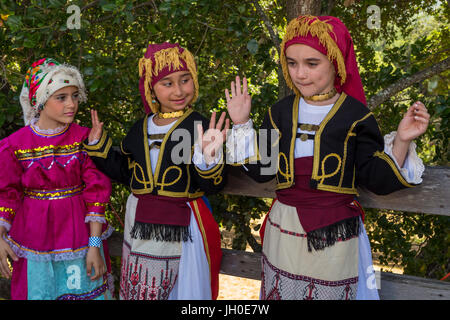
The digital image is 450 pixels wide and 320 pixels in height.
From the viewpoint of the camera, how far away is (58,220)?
2.49 m

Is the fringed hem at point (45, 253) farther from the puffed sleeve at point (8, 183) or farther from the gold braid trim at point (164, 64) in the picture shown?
the gold braid trim at point (164, 64)

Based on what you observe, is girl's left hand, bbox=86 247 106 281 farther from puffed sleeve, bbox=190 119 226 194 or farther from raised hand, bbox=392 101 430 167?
raised hand, bbox=392 101 430 167

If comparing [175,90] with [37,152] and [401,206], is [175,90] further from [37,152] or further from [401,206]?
[401,206]

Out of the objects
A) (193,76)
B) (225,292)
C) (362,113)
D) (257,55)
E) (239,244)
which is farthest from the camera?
(225,292)

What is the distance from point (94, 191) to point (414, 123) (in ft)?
5.85

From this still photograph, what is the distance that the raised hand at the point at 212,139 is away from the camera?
2119 mm

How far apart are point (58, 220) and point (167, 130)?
844 mm

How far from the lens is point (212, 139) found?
214 centimetres

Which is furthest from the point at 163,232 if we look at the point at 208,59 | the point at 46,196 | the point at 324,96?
the point at 208,59

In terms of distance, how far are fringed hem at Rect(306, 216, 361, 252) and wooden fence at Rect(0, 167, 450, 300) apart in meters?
0.32

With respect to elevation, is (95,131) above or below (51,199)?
above
